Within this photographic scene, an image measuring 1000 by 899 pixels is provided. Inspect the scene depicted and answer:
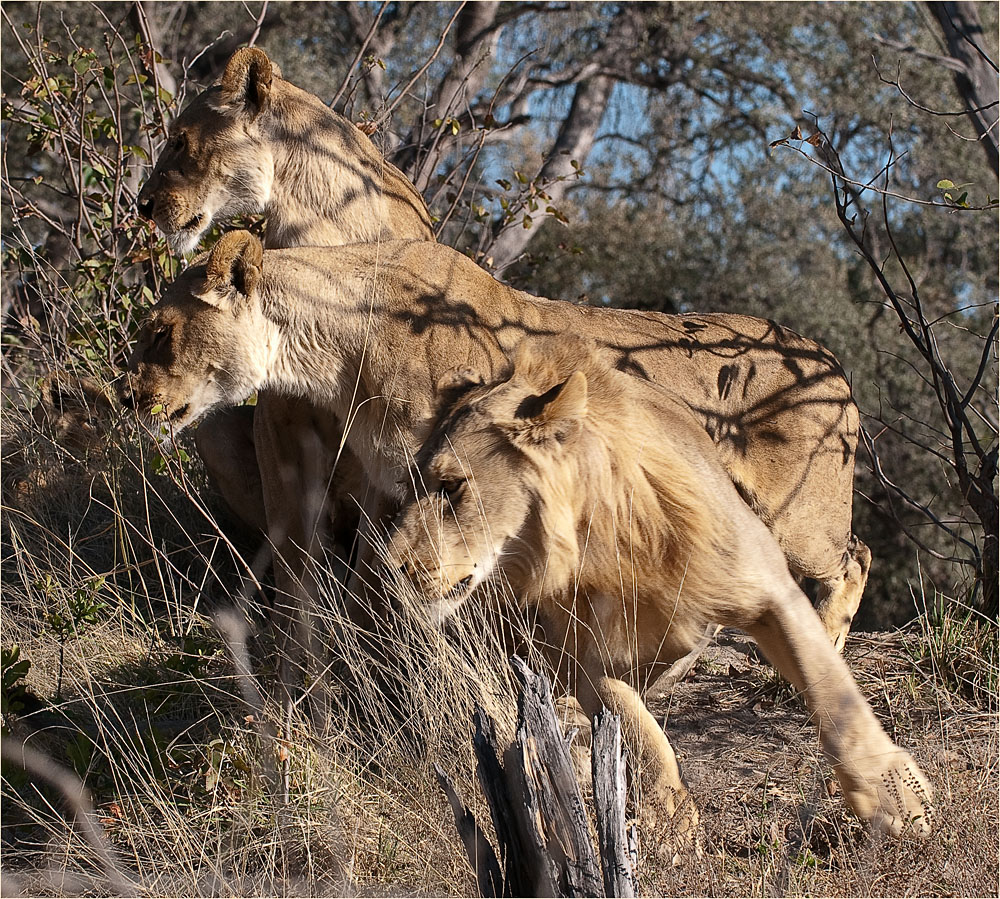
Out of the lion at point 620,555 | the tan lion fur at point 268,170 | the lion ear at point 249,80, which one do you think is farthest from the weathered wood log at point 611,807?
the lion ear at point 249,80

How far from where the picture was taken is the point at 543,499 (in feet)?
10.5

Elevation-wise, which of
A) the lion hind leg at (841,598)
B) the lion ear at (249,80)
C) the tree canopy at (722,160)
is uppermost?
the tree canopy at (722,160)

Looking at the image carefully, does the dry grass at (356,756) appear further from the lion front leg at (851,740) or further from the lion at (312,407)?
the lion at (312,407)

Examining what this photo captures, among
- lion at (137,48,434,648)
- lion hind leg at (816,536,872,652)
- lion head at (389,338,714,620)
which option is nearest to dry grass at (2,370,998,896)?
lion hind leg at (816,536,872,652)

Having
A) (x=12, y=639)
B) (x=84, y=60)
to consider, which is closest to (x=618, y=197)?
(x=84, y=60)

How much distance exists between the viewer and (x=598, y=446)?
3.25 meters

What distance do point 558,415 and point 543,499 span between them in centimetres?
23

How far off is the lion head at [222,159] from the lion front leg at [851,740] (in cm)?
276

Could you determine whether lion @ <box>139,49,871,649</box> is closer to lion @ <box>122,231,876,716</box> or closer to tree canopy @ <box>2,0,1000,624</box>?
lion @ <box>122,231,876,716</box>

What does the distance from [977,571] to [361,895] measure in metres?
3.36

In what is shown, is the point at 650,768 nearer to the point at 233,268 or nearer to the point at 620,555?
the point at 620,555

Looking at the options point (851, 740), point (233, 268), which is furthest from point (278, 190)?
point (851, 740)

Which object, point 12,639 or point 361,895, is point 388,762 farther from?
point 12,639

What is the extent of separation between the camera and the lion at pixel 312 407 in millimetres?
4703
